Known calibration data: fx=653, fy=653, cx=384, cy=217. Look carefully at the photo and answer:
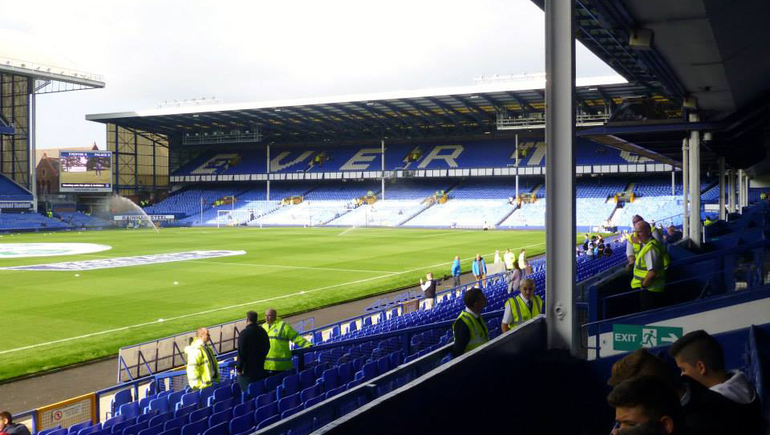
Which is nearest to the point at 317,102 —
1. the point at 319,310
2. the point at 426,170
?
the point at 426,170

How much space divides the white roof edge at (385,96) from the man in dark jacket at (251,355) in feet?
145

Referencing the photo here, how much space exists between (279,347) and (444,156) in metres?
65.5

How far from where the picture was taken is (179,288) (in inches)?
937

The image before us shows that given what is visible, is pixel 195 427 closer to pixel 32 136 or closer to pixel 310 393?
pixel 310 393

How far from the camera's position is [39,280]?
1021 inches

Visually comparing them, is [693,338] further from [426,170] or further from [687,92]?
[426,170]

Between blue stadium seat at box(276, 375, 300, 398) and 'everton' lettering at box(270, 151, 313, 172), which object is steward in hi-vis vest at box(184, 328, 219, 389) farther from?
'everton' lettering at box(270, 151, 313, 172)

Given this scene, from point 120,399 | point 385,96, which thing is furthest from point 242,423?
point 385,96

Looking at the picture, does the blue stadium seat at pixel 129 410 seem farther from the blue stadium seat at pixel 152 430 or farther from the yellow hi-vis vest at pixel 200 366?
the blue stadium seat at pixel 152 430

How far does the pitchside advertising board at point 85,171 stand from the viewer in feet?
219

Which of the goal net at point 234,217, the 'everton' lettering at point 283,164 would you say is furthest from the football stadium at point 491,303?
the 'everton' lettering at point 283,164

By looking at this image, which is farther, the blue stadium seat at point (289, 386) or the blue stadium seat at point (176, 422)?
the blue stadium seat at point (289, 386)

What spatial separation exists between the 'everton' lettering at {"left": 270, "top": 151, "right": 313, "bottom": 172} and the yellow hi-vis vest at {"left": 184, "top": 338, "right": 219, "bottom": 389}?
71.0 meters

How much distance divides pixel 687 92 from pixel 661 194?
5208cm
